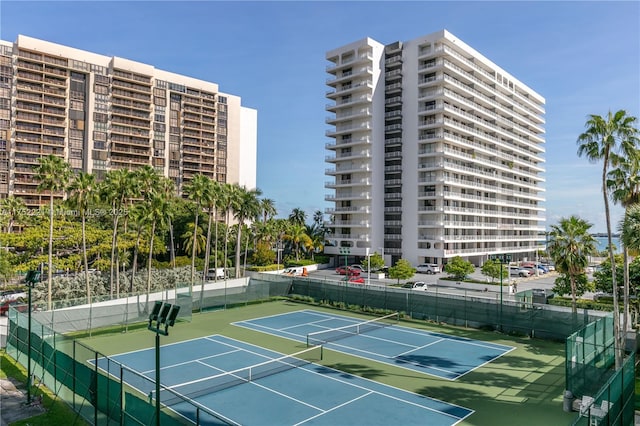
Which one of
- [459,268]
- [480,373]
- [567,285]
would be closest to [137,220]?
[459,268]

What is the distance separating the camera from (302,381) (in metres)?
21.8

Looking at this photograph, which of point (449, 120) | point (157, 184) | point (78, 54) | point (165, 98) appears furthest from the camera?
point (165, 98)

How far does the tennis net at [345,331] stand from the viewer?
2936 centimetres

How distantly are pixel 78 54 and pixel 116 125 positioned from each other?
15827 millimetres

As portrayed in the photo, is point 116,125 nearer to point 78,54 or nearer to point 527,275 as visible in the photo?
point 78,54

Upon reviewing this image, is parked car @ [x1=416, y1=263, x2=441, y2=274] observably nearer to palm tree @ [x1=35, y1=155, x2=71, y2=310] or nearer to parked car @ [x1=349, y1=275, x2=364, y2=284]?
parked car @ [x1=349, y1=275, x2=364, y2=284]

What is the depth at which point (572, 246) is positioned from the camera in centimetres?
3005

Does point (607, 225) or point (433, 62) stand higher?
point (433, 62)

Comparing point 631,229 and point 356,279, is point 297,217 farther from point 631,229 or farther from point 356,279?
point 631,229

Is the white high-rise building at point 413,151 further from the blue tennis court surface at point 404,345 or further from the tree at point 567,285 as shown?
the blue tennis court surface at point 404,345

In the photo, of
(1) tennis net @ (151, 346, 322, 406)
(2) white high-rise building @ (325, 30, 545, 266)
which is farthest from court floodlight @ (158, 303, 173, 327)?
(2) white high-rise building @ (325, 30, 545, 266)

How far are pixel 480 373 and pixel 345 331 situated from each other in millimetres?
11147

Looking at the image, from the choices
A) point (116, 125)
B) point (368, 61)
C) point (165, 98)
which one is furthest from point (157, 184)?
point (165, 98)

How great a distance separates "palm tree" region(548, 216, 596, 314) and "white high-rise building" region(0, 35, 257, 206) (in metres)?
70.7
